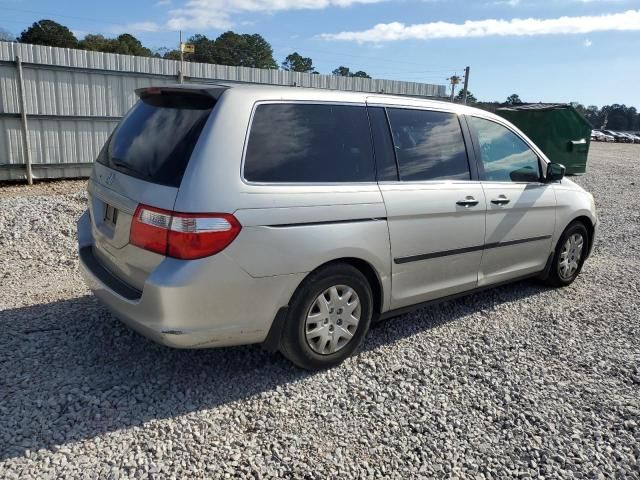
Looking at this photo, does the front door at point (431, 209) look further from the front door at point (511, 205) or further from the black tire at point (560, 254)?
the black tire at point (560, 254)

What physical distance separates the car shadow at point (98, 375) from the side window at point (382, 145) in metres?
1.32

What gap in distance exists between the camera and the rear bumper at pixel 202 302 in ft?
9.11

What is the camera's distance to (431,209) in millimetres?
3787

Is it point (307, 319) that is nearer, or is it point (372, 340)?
point (307, 319)

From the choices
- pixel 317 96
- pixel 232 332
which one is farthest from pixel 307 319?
pixel 317 96

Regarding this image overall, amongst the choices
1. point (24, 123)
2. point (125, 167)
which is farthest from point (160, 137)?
point (24, 123)

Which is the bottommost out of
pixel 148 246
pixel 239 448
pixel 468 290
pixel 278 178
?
pixel 239 448

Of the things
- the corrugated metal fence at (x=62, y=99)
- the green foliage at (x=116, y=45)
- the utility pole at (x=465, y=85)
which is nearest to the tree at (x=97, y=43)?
the green foliage at (x=116, y=45)

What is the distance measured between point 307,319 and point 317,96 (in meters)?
1.45

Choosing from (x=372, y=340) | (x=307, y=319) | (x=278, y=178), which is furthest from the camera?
(x=372, y=340)

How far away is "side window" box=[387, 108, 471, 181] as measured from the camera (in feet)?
12.3

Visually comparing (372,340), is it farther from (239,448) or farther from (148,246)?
(148,246)

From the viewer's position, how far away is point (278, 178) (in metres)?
3.07

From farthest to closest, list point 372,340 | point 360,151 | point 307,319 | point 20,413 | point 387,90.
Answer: point 387,90, point 372,340, point 360,151, point 307,319, point 20,413
